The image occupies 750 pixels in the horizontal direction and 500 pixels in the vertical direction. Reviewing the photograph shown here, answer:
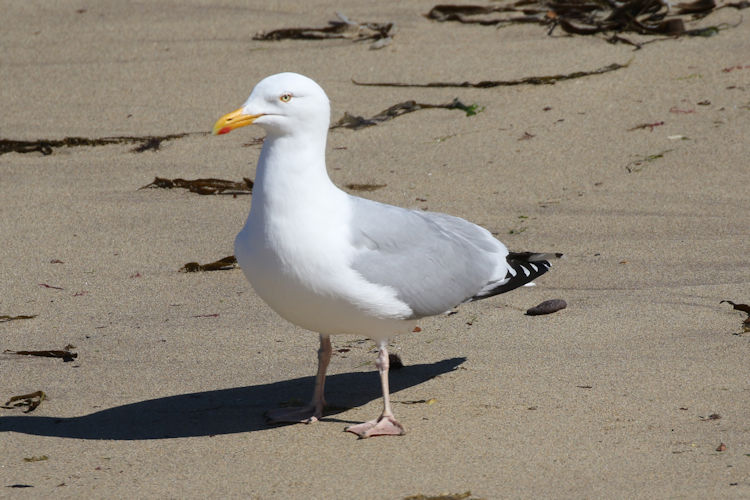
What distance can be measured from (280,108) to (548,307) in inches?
79.7

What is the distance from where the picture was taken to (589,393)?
14.4 feet

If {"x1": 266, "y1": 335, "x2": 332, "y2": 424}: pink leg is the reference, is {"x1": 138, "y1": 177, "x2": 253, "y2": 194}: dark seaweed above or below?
above

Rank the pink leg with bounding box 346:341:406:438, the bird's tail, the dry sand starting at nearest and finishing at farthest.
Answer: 1. the dry sand
2. the pink leg with bounding box 346:341:406:438
3. the bird's tail

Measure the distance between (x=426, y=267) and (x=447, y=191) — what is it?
8.96ft

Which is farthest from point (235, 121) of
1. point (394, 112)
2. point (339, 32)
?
point (339, 32)

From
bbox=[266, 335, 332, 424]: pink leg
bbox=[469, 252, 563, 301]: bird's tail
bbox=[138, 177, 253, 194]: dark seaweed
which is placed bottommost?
bbox=[266, 335, 332, 424]: pink leg

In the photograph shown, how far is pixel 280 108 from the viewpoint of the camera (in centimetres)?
402

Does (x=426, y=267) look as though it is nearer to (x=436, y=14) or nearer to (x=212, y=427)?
(x=212, y=427)

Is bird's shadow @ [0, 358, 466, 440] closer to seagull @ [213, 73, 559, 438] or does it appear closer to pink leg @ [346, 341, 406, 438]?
seagull @ [213, 73, 559, 438]

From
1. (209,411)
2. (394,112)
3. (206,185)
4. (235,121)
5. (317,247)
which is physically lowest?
(209,411)

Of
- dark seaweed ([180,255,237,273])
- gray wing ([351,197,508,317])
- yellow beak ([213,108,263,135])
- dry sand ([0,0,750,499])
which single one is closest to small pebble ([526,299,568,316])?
dry sand ([0,0,750,499])

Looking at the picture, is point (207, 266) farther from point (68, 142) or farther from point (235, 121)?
point (68, 142)

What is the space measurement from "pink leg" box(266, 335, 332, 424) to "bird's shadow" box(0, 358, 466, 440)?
2.6 inches

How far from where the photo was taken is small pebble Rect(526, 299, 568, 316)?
5.34 m
